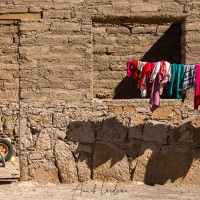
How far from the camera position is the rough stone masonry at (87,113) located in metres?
7.53

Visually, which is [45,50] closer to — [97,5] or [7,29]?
[97,5]

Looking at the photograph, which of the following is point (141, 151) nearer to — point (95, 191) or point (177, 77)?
point (95, 191)

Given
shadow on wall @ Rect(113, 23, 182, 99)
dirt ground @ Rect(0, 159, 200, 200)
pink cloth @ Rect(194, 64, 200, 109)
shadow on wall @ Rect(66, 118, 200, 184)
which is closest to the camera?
dirt ground @ Rect(0, 159, 200, 200)

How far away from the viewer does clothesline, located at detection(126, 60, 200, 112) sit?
7.24m

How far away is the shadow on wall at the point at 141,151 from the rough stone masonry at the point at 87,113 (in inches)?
0.6

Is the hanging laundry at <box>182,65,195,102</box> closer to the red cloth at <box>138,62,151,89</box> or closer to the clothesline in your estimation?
the clothesline

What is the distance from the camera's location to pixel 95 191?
23.4 ft

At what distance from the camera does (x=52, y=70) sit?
301 inches

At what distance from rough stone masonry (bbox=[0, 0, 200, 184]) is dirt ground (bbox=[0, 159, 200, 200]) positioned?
0.14 meters

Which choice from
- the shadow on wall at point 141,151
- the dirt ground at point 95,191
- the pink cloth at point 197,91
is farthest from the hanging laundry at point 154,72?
the dirt ground at point 95,191

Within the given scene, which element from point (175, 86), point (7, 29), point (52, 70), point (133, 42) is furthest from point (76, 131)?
point (7, 29)

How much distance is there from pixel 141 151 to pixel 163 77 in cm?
110

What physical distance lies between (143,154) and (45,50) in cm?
203

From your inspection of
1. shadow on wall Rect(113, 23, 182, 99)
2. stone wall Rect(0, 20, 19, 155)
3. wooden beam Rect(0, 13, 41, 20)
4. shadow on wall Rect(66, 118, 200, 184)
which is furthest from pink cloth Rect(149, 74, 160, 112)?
stone wall Rect(0, 20, 19, 155)
